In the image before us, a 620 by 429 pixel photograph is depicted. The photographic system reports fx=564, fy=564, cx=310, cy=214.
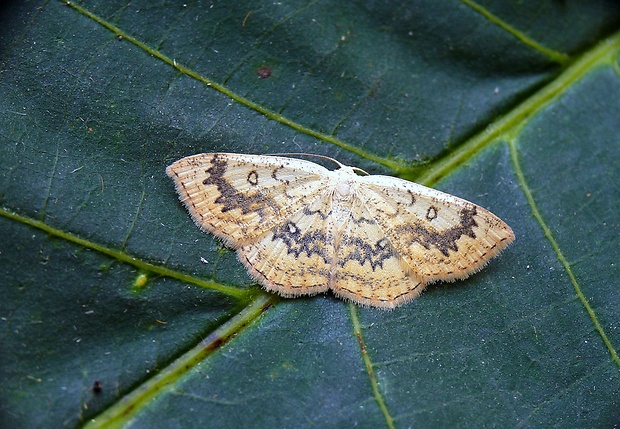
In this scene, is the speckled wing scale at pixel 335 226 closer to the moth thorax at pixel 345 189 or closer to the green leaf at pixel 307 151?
the moth thorax at pixel 345 189

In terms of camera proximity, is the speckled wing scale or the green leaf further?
the speckled wing scale

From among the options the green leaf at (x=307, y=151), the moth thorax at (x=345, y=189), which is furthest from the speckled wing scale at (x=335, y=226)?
the green leaf at (x=307, y=151)

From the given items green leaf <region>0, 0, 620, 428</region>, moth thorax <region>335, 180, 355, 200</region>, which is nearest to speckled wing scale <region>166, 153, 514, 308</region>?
moth thorax <region>335, 180, 355, 200</region>

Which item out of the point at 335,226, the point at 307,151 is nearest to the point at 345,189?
the point at 335,226

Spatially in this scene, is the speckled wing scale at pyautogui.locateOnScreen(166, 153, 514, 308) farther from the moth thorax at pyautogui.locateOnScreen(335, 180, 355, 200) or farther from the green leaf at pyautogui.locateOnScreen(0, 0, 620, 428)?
the green leaf at pyautogui.locateOnScreen(0, 0, 620, 428)

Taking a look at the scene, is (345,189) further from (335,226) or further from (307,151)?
(307,151)

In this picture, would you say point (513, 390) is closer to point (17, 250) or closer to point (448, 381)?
point (448, 381)
